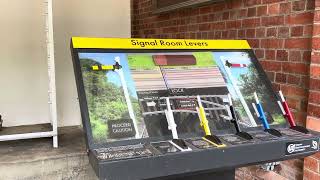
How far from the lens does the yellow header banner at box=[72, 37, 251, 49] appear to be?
1.71 meters

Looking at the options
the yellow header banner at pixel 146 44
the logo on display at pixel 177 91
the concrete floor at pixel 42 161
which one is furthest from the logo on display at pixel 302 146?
the concrete floor at pixel 42 161

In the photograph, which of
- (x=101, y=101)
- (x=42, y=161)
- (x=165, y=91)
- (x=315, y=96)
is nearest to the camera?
(x=101, y=101)

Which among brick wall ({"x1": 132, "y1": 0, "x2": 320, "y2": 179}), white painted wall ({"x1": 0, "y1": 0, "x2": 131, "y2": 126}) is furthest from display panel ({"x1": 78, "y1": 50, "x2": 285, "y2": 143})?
white painted wall ({"x1": 0, "y1": 0, "x2": 131, "y2": 126})

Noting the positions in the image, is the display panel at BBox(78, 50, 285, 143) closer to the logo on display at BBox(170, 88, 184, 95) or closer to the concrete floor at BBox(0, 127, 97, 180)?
the logo on display at BBox(170, 88, 184, 95)

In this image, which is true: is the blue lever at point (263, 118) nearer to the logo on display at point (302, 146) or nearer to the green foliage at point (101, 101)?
the logo on display at point (302, 146)

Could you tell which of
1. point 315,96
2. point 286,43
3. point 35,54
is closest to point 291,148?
point 315,96

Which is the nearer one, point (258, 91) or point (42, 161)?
point (258, 91)

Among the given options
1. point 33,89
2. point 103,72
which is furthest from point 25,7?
point 103,72

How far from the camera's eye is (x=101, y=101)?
1570 millimetres

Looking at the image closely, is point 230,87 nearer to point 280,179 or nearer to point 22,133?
point 280,179

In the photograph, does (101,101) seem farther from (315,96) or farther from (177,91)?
(315,96)

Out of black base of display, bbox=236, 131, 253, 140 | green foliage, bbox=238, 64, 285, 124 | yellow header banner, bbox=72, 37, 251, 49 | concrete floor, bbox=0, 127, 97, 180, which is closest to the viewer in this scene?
black base of display, bbox=236, 131, 253, 140

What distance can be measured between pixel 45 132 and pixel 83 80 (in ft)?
4.65

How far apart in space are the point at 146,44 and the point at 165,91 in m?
0.33
